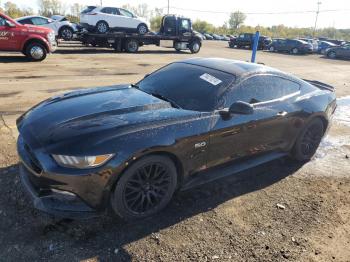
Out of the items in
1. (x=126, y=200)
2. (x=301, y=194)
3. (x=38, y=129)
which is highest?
(x=38, y=129)

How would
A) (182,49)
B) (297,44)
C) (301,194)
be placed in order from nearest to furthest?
(301,194) < (182,49) < (297,44)

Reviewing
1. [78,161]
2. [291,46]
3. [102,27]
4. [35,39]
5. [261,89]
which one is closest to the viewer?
[78,161]

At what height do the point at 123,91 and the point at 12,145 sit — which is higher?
the point at 123,91

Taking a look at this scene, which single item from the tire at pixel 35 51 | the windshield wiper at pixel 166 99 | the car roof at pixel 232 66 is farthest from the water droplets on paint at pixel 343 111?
the tire at pixel 35 51

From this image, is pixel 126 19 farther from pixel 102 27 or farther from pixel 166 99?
pixel 166 99

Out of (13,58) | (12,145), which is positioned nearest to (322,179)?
(12,145)

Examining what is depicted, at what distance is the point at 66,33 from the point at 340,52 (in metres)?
23.8

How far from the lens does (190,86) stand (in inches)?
170

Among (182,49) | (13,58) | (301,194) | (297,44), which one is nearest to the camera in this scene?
(301,194)

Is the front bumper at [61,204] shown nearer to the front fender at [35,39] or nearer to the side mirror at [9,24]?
the front fender at [35,39]

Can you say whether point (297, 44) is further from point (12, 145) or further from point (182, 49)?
point (12, 145)

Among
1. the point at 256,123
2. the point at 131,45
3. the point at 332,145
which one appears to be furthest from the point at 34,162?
the point at 131,45

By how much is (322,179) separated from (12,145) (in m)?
4.62

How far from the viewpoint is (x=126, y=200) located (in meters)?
3.36
